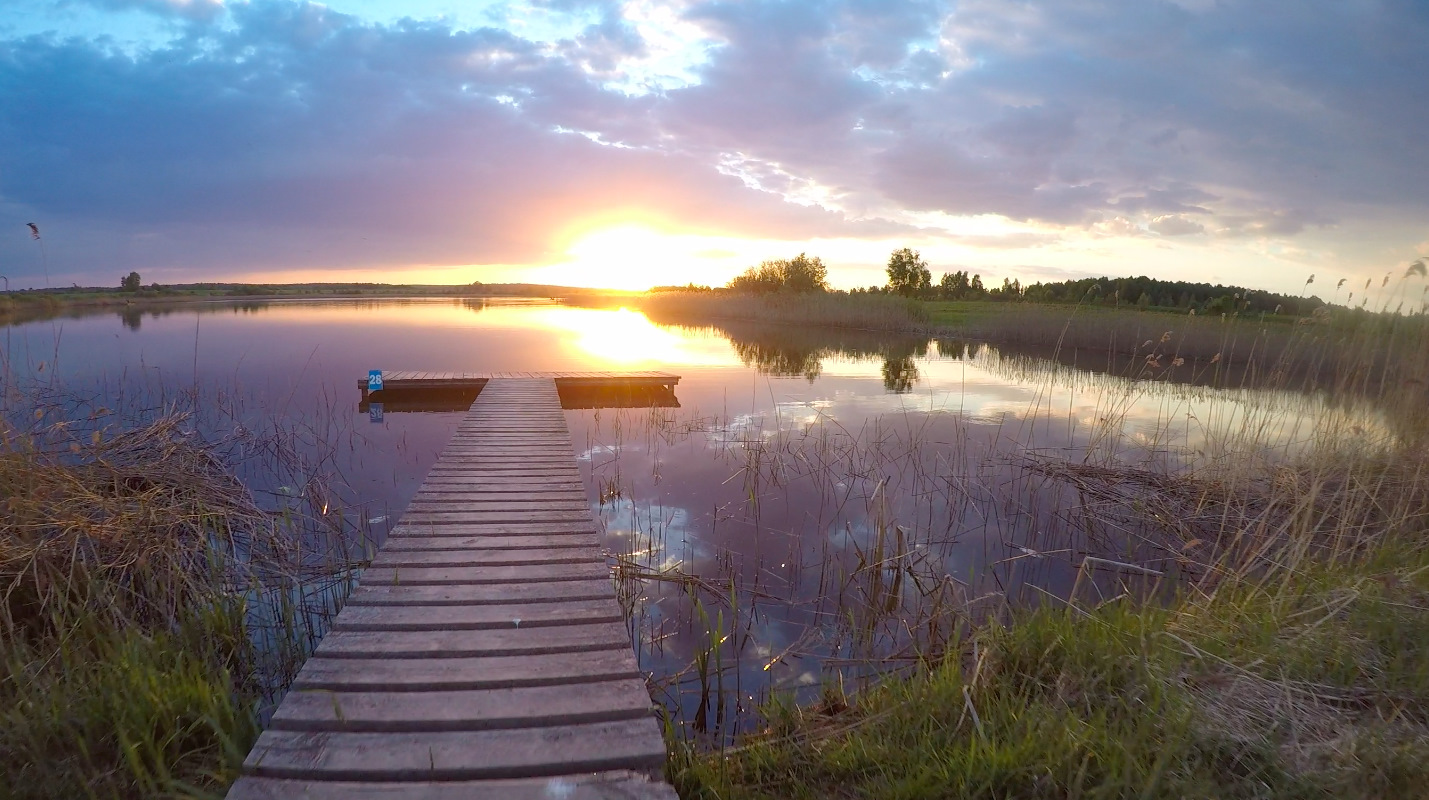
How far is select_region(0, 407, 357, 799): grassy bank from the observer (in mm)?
2154

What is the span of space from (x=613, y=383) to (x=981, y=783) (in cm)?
1040

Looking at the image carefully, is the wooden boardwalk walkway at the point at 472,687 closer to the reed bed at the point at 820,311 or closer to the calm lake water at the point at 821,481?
the calm lake water at the point at 821,481

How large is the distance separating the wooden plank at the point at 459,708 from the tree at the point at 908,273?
2124 inches

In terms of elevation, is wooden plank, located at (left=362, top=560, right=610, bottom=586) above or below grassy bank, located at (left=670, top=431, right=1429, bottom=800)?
below

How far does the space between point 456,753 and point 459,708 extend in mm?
233

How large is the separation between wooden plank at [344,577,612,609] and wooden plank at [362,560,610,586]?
0.17 ft

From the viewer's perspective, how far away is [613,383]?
474 inches

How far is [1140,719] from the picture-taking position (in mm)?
2207

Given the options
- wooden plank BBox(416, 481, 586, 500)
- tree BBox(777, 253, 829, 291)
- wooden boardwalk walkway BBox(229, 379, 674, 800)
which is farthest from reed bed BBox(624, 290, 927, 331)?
wooden boardwalk walkway BBox(229, 379, 674, 800)

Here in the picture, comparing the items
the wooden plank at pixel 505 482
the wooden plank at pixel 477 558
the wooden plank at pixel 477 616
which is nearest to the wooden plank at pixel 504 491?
the wooden plank at pixel 505 482

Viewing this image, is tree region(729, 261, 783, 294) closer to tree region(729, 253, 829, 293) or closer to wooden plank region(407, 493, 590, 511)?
tree region(729, 253, 829, 293)

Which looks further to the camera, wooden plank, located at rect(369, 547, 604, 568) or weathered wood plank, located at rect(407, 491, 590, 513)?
weathered wood plank, located at rect(407, 491, 590, 513)

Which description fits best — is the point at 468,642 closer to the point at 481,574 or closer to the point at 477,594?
the point at 477,594

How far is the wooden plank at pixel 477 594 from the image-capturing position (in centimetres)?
331
